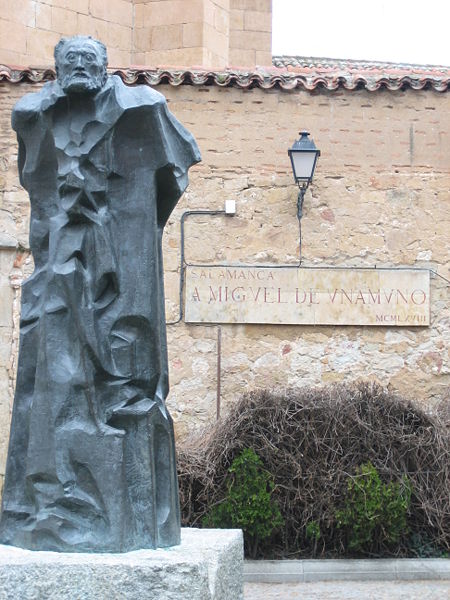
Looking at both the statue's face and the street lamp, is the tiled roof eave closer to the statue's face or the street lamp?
the street lamp

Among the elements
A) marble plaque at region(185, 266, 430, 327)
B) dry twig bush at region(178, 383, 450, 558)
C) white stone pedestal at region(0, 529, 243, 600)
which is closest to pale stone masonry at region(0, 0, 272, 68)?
marble plaque at region(185, 266, 430, 327)

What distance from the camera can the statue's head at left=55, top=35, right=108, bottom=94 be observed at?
4762 millimetres

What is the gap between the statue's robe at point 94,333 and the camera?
459cm

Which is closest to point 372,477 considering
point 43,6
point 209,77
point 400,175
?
point 400,175

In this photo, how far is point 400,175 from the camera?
12734 millimetres

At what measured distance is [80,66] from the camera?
476 centimetres

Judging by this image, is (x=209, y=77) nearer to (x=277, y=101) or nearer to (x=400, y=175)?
(x=277, y=101)

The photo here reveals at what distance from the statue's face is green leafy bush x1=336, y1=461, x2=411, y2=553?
597 centimetres

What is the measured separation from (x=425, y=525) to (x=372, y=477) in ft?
2.43

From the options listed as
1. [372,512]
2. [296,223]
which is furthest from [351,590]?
[296,223]

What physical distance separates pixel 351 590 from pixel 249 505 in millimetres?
1186

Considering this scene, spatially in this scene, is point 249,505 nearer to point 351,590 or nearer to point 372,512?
point 372,512

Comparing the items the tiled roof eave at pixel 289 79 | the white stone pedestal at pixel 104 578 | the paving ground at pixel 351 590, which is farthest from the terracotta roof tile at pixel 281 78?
the white stone pedestal at pixel 104 578

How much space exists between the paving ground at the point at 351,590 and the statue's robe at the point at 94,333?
4375mm
